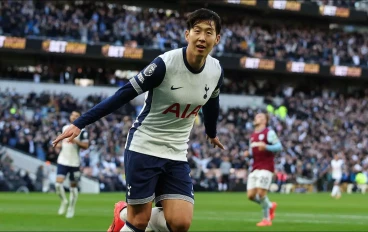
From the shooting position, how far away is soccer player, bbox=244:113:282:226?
639 inches

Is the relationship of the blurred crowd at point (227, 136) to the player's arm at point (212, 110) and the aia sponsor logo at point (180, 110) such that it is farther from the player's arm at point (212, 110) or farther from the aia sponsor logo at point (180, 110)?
the aia sponsor logo at point (180, 110)

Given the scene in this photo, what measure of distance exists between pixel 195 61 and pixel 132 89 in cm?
68

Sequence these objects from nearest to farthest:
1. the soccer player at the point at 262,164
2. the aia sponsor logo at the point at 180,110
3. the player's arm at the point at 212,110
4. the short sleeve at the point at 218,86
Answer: the aia sponsor logo at the point at 180,110
the short sleeve at the point at 218,86
the player's arm at the point at 212,110
the soccer player at the point at 262,164

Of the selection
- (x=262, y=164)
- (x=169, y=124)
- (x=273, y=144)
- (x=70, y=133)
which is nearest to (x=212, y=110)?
(x=169, y=124)

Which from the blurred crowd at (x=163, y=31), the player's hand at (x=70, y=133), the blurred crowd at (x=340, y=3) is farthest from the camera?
the blurred crowd at (x=340, y=3)

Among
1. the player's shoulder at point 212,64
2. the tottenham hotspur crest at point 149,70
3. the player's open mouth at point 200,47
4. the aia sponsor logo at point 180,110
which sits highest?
the player's open mouth at point 200,47

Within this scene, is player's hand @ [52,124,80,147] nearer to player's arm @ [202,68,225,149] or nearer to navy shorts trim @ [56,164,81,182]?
player's arm @ [202,68,225,149]

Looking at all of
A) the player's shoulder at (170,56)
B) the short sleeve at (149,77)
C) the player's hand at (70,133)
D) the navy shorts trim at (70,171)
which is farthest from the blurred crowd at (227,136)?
the player's hand at (70,133)

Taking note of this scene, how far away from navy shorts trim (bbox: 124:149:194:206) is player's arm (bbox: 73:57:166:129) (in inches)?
27.4

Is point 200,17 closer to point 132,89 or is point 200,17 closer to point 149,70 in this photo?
point 149,70

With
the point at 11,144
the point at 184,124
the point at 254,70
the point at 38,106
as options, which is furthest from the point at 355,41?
the point at 184,124

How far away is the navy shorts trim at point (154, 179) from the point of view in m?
7.57

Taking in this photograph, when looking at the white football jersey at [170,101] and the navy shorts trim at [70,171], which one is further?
the navy shorts trim at [70,171]

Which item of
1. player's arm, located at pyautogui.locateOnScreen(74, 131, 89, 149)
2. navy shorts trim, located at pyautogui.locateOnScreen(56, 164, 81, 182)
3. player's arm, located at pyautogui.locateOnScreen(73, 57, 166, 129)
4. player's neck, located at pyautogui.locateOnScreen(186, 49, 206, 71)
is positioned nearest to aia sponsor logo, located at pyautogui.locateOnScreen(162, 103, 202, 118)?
player's arm, located at pyautogui.locateOnScreen(73, 57, 166, 129)
